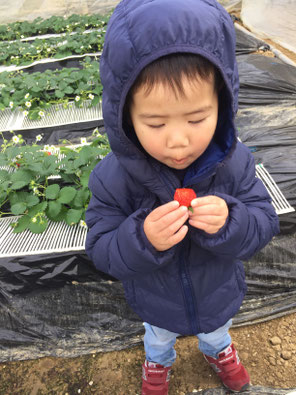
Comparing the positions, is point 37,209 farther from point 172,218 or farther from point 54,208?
point 172,218

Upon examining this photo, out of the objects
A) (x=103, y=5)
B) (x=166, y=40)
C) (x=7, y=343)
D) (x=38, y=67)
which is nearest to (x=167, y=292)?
(x=166, y=40)

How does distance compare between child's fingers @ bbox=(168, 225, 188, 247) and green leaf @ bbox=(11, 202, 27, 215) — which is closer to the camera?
child's fingers @ bbox=(168, 225, 188, 247)

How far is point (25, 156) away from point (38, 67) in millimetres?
2880

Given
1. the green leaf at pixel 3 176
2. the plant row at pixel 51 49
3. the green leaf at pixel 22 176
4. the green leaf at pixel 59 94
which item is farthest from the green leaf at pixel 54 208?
the plant row at pixel 51 49

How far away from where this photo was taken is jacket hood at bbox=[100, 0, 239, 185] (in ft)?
2.33

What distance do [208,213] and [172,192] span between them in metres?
0.18

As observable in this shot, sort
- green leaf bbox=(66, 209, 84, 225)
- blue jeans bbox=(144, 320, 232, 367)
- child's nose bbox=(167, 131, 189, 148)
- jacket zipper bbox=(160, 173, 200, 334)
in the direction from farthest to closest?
green leaf bbox=(66, 209, 84, 225), blue jeans bbox=(144, 320, 232, 367), jacket zipper bbox=(160, 173, 200, 334), child's nose bbox=(167, 131, 189, 148)

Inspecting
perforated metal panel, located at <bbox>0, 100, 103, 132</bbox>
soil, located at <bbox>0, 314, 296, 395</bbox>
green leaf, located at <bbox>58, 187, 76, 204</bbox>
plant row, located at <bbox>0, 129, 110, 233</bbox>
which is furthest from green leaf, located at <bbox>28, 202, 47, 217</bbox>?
perforated metal panel, located at <bbox>0, 100, 103, 132</bbox>

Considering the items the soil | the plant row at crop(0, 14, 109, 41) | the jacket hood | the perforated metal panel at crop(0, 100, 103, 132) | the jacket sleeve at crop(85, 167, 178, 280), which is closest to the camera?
the jacket hood

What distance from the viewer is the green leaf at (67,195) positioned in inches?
78.1

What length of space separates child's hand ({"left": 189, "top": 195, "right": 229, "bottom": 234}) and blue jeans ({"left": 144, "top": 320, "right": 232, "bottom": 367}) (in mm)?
718

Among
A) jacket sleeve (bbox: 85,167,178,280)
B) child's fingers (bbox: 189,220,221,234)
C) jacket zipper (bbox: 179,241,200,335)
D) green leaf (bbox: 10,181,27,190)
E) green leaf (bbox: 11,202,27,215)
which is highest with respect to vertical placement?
child's fingers (bbox: 189,220,221,234)

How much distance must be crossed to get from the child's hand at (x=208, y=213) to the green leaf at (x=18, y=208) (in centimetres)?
135

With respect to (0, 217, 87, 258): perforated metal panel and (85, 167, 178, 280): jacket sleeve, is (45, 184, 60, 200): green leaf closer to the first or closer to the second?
(0, 217, 87, 258): perforated metal panel
